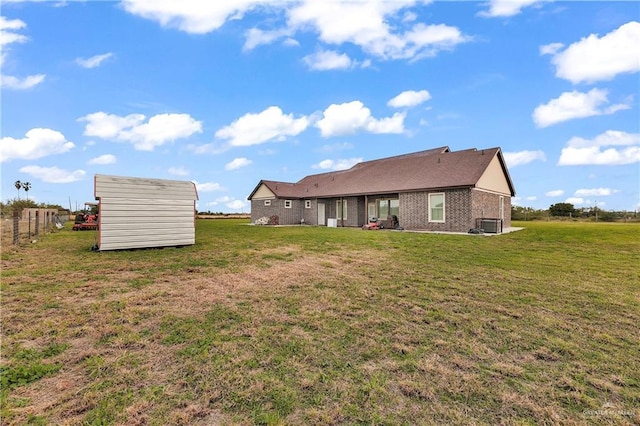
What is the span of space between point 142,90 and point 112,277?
1267cm

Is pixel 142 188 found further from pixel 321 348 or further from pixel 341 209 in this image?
pixel 341 209

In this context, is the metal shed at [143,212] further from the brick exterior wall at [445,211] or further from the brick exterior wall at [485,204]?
the brick exterior wall at [485,204]

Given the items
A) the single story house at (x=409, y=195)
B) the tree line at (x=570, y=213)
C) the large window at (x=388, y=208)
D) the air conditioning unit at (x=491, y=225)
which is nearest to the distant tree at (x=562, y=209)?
the tree line at (x=570, y=213)

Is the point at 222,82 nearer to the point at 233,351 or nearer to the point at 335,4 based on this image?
the point at 335,4

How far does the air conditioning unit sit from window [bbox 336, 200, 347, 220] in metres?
9.76

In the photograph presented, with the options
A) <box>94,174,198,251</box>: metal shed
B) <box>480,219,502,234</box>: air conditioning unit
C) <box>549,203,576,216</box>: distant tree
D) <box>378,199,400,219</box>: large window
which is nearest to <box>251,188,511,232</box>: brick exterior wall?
<box>480,219,502,234</box>: air conditioning unit

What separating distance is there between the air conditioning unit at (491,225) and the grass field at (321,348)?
9960 millimetres

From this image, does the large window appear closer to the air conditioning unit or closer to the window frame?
the window frame

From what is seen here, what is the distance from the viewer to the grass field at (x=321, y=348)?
80.1 inches

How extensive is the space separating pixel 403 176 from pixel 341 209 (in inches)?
216

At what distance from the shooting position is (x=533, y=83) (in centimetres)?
1503

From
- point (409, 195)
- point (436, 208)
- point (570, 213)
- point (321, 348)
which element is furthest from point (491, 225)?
point (570, 213)

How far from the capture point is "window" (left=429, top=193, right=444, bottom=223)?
17031mm

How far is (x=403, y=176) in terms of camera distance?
20.4 metres
